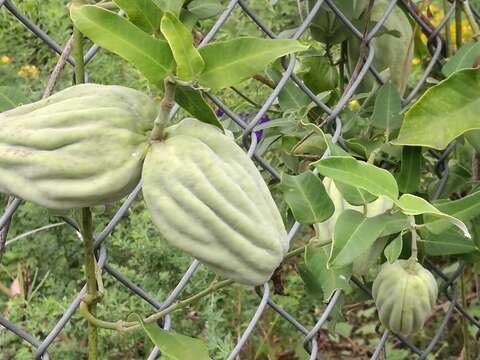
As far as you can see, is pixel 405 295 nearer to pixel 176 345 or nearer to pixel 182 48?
pixel 176 345

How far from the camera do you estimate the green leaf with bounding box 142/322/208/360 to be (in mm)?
661

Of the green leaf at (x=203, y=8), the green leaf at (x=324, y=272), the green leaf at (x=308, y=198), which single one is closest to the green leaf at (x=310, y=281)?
the green leaf at (x=324, y=272)

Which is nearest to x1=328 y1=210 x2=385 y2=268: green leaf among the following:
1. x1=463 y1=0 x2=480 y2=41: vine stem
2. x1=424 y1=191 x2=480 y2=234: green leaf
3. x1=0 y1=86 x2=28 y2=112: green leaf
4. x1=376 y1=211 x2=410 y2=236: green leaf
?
x1=376 y1=211 x2=410 y2=236: green leaf

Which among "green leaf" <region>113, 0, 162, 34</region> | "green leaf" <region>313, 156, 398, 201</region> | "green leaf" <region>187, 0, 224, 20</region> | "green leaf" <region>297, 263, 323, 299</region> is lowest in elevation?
"green leaf" <region>297, 263, 323, 299</region>

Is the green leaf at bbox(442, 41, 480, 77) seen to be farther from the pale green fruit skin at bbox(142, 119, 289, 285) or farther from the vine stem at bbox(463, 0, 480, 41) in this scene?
→ the pale green fruit skin at bbox(142, 119, 289, 285)

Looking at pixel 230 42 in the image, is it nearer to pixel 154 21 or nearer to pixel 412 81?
pixel 154 21

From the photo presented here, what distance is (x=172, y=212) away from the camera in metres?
0.53

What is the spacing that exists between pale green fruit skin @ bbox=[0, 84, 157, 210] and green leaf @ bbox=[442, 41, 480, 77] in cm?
69

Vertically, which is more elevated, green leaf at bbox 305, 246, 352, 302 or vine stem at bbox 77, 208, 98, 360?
vine stem at bbox 77, 208, 98, 360

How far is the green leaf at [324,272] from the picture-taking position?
934 mm

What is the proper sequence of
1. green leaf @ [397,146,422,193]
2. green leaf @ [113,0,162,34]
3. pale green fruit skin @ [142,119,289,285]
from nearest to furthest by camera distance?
pale green fruit skin @ [142,119,289,285], green leaf @ [113,0,162,34], green leaf @ [397,146,422,193]

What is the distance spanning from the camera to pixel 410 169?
3.43 ft

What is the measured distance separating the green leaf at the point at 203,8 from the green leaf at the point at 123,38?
0.29 m

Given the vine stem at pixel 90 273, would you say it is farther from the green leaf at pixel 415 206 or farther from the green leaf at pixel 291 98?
the green leaf at pixel 291 98
